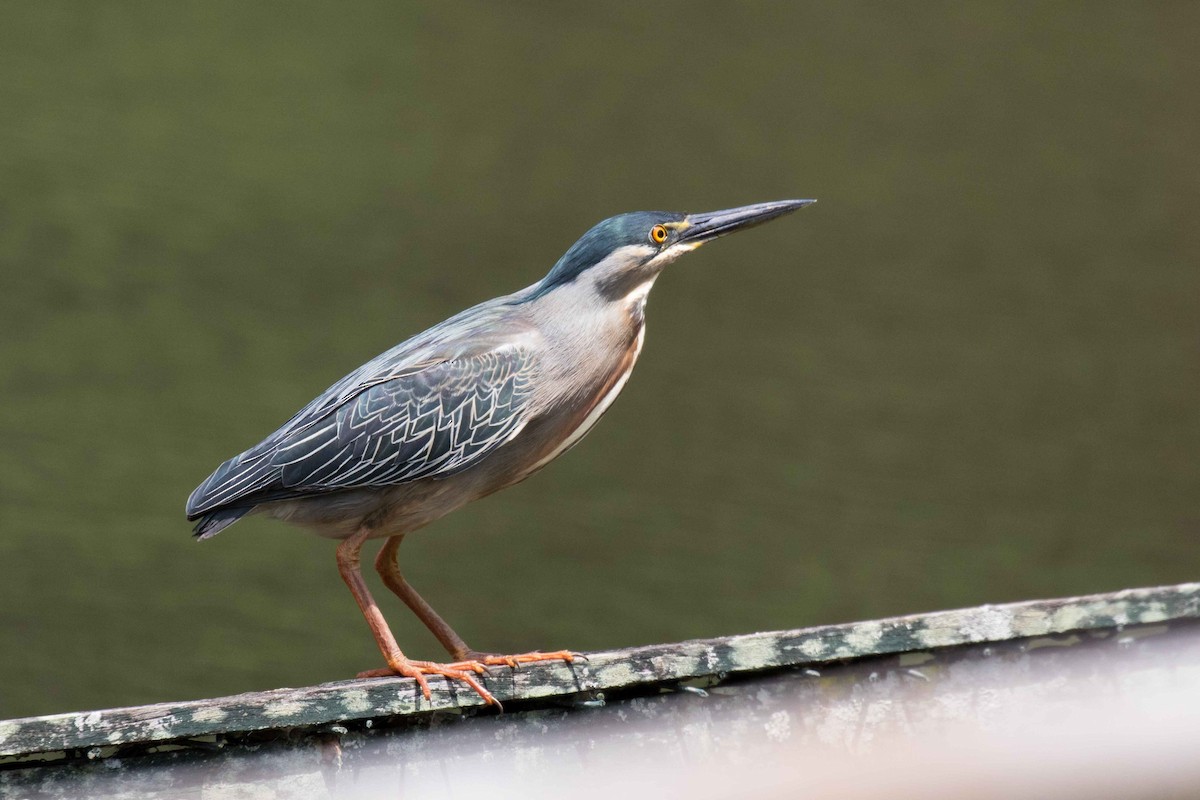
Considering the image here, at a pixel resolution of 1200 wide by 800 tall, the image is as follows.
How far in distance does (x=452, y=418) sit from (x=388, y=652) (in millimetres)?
376

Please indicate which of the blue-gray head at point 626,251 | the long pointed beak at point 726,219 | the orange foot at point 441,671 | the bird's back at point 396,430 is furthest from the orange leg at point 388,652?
the long pointed beak at point 726,219

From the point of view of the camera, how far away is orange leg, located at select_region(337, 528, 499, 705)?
1.70m

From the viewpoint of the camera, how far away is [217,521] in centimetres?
215

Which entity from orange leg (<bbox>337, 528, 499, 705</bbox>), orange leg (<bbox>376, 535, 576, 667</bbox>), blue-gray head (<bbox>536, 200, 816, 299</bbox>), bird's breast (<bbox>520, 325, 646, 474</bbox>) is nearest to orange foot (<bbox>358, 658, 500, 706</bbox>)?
orange leg (<bbox>337, 528, 499, 705</bbox>)

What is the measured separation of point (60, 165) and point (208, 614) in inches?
66.9

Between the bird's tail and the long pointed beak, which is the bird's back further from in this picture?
the long pointed beak

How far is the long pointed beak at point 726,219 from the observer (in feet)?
7.54

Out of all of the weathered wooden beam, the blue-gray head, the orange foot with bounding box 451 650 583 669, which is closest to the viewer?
the weathered wooden beam

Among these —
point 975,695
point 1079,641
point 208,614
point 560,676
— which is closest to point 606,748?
point 560,676

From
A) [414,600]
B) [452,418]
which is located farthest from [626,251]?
[414,600]

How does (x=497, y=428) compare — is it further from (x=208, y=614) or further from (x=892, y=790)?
(x=208, y=614)

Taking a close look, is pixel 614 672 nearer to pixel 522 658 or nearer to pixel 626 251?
pixel 522 658

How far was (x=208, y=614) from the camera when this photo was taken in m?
4.54

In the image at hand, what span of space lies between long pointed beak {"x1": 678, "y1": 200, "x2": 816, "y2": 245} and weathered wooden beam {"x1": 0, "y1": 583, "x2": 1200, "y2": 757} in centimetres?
79
